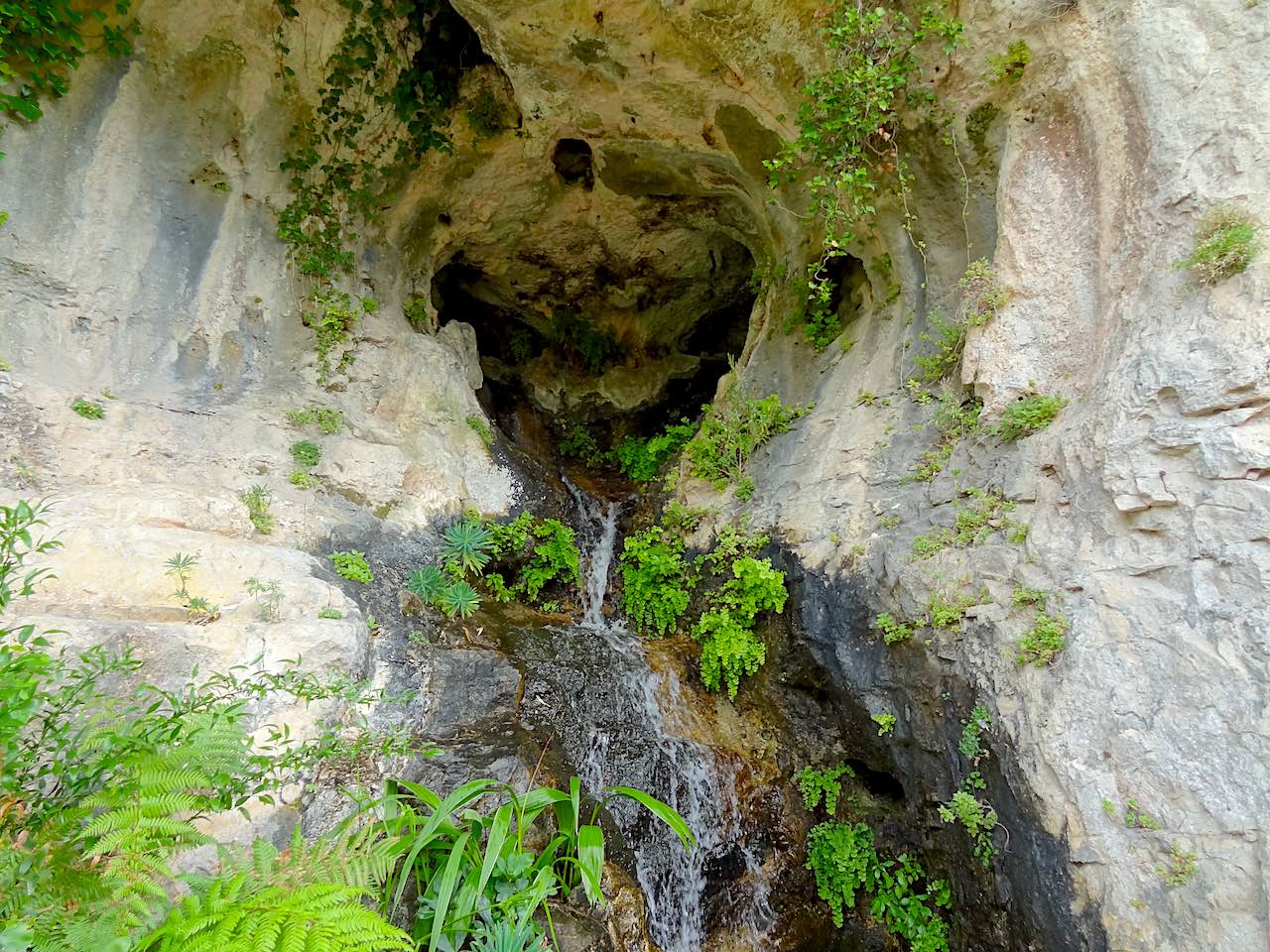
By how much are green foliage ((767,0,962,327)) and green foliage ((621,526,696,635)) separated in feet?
10.0

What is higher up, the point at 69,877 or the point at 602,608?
the point at 602,608

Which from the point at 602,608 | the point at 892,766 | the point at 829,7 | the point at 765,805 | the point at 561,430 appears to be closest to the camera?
the point at 892,766

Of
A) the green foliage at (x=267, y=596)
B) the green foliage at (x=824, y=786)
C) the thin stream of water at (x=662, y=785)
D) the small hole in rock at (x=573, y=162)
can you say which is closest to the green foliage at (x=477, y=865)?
the thin stream of water at (x=662, y=785)

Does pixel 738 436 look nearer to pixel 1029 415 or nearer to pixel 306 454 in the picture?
pixel 1029 415

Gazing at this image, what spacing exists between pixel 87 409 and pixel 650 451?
6.11 meters

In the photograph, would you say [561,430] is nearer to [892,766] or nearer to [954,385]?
[954,385]

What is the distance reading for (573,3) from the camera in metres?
5.75

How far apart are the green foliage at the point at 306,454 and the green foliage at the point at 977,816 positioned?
570 cm

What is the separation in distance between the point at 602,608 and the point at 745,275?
6.13 metres

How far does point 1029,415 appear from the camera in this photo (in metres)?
4.06

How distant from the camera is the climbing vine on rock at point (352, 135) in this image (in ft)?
21.0

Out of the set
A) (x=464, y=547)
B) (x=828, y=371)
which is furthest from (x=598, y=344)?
(x=464, y=547)

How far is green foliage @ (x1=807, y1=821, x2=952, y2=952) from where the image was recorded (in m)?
3.89

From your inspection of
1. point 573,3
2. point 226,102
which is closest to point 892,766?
point 573,3
